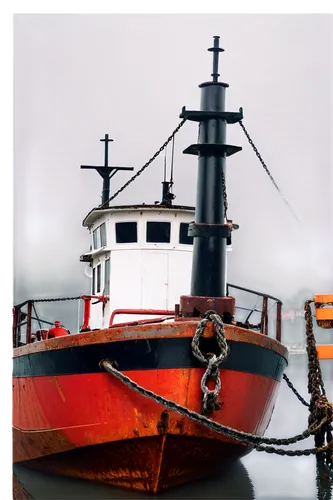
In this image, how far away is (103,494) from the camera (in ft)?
35.5

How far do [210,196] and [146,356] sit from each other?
2609 millimetres

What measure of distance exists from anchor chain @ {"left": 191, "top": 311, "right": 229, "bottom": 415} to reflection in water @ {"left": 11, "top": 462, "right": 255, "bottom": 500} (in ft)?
5.06

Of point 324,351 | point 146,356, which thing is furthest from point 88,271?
point 146,356

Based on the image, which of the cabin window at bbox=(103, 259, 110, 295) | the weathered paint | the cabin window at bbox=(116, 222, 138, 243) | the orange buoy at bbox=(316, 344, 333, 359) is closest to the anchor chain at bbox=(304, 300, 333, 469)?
the orange buoy at bbox=(316, 344, 333, 359)

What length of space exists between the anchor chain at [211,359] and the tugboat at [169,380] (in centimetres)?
1

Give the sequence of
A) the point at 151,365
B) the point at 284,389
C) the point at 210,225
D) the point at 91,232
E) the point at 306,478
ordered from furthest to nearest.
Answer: the point at 284,389 → the point at 91,232 → the point at 306,478 → the point at 210,225 → the point at 151,365

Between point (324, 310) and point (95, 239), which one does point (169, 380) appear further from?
point (95, 239)

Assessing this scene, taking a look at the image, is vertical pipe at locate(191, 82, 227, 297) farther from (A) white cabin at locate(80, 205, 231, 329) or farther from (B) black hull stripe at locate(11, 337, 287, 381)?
(A) white cabin at locate(80, 205, 231, 329)

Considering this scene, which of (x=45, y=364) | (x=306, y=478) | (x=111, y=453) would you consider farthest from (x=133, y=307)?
(x=306, y=478)

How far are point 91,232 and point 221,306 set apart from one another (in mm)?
5136

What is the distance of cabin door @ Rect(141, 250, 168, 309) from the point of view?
13.2 m

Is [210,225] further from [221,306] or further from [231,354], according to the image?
[231,354]

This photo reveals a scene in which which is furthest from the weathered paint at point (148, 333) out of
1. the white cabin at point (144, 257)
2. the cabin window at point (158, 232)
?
the cabin window at point (158, 232)

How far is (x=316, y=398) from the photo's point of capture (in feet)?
39.8
